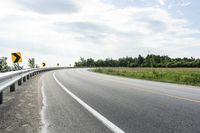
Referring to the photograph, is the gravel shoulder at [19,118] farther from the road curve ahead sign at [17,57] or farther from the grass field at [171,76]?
the grass field at [171,76]

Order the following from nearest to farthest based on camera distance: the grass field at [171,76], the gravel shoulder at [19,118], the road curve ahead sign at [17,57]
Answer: the gravel shoulder at [19,118] → the road curve ahead sign at [17,57] → the grass field at [171,76]

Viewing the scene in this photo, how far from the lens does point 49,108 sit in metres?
8.49

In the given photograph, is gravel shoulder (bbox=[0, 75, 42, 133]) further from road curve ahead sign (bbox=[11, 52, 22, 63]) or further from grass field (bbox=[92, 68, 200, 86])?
grass field (bbox=[92, 68, 200, 86])

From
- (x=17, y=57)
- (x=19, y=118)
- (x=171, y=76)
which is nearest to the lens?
(x=19, y=118)

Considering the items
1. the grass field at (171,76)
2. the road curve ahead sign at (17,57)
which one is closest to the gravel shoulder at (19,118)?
the road curve ahead sign at (17,57)

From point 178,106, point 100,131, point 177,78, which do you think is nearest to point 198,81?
point 177,78

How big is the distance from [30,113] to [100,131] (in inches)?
122

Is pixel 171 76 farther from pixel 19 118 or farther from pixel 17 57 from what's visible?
pixel 19 118

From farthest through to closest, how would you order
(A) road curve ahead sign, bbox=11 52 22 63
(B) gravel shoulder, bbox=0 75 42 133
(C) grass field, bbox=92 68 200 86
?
(C) grass field, bbox=92 68 200 86 < (A) road curve ahead sign, bbox=11 52 22 63 < (B) gravel shoulder, bbox=0 75 42 133

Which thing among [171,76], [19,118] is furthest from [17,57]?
[19,118]

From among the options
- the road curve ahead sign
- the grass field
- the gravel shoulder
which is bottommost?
the grass field

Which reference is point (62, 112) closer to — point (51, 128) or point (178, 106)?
point (51, 128)

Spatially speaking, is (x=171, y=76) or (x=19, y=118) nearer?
(x=19, y=118)

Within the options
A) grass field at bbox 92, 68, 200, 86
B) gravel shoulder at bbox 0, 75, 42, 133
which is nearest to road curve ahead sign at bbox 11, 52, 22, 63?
grass field at bbox 92, 68, 200, 86
